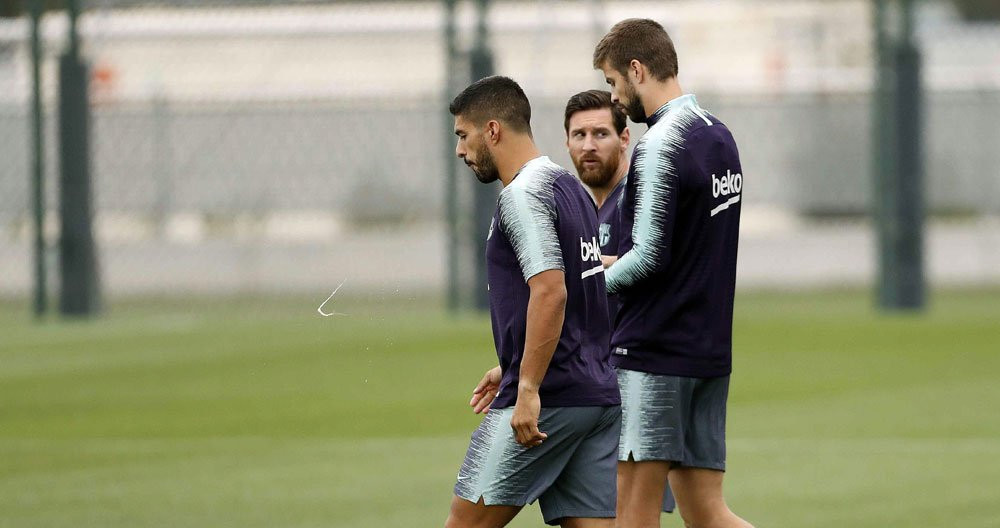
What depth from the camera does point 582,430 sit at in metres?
5.41

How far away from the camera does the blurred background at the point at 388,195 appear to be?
14.8m

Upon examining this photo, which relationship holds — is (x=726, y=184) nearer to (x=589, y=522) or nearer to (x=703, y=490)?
(x=703, y=490)

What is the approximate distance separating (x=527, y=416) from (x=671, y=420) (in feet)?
2.28

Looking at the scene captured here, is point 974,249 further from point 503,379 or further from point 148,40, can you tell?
point 503,379

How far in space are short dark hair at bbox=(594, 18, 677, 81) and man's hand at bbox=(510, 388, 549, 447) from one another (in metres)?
1.15

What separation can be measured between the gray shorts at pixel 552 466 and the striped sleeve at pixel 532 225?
0.46m

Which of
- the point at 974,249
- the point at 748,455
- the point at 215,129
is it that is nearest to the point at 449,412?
the point at 748,455

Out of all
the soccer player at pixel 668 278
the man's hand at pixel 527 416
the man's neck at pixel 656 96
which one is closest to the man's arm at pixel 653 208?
the soccer player at pixel 668 278

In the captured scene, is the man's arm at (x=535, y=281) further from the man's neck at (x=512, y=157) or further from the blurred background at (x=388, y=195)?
the blurred background at (x=388, y=195)

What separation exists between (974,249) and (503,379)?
60.8 ft

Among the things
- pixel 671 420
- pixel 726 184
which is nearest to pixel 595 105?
pixel 726 184

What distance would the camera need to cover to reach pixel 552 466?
544cm

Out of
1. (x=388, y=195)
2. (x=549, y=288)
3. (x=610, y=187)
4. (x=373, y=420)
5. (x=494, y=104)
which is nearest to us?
(x=549, y=288)

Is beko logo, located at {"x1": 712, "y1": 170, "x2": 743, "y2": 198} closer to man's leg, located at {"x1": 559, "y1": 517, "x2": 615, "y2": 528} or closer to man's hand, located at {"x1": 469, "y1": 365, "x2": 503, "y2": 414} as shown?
man's hand, located at {"x1": 469, "y1": 365, "x2": 503, "y2": 414}
